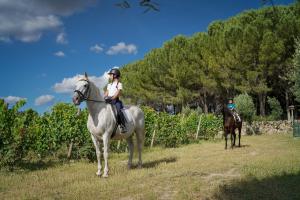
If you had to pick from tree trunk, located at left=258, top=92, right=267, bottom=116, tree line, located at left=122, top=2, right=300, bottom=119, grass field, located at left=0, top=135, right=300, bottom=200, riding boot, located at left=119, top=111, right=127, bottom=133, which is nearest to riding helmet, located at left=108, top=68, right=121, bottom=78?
riding boot, located at left=119, top=111, right=127, bottom=133

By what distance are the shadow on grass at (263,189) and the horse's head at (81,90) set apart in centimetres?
401

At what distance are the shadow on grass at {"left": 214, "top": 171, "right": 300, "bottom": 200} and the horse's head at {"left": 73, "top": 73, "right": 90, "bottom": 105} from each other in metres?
4.01

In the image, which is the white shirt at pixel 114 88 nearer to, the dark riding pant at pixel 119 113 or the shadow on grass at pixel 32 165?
the dark riding pant at pixel 119 113

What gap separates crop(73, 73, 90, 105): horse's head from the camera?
331 inches

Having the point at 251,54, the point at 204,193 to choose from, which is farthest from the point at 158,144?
the point at 251,54

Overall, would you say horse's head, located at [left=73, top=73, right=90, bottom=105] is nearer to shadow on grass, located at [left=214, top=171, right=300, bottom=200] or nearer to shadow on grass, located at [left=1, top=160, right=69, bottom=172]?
shadow on grass, located at [left=1, top=160, right=69, bottom=172]

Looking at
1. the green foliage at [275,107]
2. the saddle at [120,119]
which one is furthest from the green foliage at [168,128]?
the green foliage at [275,107]

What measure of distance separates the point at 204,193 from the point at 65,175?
4172 millimetres

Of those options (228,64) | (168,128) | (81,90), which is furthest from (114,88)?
(228,64)

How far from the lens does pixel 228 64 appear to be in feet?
124

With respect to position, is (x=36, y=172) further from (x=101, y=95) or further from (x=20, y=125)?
(x=101, y=95)

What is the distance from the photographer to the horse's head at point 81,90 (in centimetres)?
841

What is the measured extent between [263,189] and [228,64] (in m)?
31.9

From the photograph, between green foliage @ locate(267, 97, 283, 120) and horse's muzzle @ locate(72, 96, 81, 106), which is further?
green foliage @ locate(267, 97, 283, 120)
